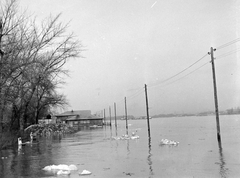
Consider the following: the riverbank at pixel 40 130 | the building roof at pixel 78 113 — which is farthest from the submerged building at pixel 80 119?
the riverbank at pixel 40 130

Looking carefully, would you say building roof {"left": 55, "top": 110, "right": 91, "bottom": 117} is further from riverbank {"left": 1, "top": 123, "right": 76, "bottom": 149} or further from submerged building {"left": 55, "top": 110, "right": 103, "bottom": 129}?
riverbank {"left": 1, "top": 123, "right": 76, "bottom": 149}

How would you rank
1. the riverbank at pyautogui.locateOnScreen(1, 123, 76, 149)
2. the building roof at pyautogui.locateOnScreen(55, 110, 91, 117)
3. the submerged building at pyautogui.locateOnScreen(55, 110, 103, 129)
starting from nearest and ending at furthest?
1. the riverbank at pyautogui.locateOnScreen(1, 123, 76, 149)
2. the submerged building at pyautogui.locateOnScreen(55, 110, 103, 129)
3. the building roof at pyautogui.locateOnScreen(55, 110, 91, 117)

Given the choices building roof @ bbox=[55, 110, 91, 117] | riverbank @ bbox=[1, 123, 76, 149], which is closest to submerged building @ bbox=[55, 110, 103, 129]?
building roof @ bbox=[55, 110, 91, 117]

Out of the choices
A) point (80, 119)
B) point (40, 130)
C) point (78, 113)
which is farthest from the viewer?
point (78, 113)

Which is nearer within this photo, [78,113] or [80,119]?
[80,119]

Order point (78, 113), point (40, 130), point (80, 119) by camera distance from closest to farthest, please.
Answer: point (40, 130), point (80, 119), point (78, 113)

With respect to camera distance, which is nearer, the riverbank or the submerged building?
the riverbank

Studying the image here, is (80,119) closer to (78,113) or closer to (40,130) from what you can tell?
(78,113)

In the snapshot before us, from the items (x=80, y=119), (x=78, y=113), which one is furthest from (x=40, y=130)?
(x=78, y=113)

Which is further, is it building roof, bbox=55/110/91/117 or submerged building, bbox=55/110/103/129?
building roof, bbox=55/110/91/117

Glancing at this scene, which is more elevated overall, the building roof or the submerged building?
the building roof

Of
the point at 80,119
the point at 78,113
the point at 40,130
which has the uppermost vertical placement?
the point at 78,113

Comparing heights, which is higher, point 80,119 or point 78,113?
point 78,113

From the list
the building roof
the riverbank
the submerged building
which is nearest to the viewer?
the riverbank
